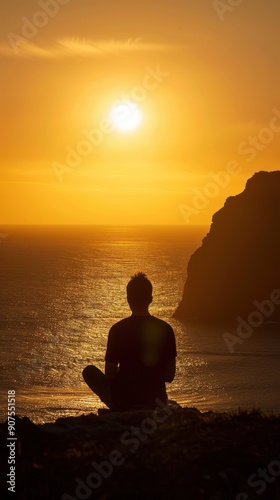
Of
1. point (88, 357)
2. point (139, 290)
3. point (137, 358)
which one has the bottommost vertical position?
point (137, 358)

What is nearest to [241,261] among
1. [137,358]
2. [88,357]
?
[88,357]

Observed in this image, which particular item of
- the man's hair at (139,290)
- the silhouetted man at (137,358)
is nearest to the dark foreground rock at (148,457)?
the silhouetted man at (137,358)

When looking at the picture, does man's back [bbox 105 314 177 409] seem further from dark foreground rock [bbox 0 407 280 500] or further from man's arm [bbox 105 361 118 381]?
dark foreground rock [bbox 0 407 280 500]

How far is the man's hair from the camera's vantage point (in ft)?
35.9

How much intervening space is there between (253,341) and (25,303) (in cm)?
5251

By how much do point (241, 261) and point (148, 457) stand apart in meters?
118

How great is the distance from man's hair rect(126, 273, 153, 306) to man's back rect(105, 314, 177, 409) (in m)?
0.25

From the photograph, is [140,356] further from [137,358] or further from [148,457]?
[148,457]

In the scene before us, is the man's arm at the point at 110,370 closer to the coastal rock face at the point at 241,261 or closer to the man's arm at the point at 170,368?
the man's arm at the point at 170,368

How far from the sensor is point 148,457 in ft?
30.7

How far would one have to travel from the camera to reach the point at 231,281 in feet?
414

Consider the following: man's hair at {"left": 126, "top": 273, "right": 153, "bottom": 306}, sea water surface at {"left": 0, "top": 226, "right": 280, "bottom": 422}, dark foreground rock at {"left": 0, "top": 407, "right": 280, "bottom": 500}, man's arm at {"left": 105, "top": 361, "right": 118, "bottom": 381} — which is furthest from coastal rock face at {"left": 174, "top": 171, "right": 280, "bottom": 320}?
dark foreground rock at {"left": 0, "top": 407, "right": 280, "bottom": 500}

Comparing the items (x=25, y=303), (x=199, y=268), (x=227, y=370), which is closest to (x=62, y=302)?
(x=25, y=303)

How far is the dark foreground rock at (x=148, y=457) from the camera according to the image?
338 inches
